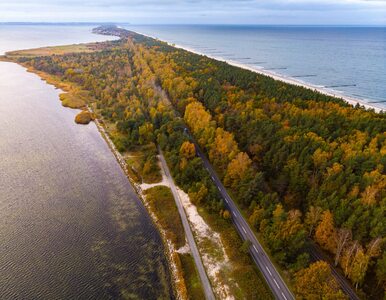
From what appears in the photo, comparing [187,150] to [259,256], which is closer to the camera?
[259,256]

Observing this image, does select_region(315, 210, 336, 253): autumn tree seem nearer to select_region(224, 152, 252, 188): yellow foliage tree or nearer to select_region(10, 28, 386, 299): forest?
select_region(10, 28, 386, 299): forest

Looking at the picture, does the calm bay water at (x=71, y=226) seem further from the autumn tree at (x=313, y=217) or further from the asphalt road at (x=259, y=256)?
the autumn tree at (x=313, y=217)

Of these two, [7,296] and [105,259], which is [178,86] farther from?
[7,296]

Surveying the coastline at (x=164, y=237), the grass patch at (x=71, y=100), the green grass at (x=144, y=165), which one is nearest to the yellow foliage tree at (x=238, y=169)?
the green grass at (x=144, y=165)

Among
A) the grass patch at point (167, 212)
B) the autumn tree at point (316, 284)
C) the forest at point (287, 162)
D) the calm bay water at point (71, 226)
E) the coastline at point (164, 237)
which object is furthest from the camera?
the grass patch at point (167, 212)

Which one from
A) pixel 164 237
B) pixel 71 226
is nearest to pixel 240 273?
pixel 164 237

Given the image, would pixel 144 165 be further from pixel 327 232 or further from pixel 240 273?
pixel 327 232
